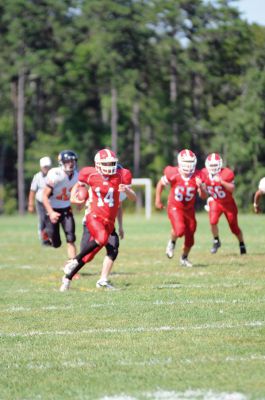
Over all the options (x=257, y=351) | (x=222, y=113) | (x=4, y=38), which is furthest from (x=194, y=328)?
(x=4, y=38)

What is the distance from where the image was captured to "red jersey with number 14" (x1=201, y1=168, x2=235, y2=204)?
1681cm

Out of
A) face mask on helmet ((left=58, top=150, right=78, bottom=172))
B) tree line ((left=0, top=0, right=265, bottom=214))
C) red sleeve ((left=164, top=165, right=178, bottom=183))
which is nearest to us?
face mask on helmet ((left=58, top=150, right=78, bottom=172))

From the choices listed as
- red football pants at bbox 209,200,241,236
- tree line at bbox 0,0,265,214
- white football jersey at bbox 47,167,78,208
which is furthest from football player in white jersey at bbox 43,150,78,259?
tree line at bbox 0,0,265,214

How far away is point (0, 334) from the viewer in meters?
8.60

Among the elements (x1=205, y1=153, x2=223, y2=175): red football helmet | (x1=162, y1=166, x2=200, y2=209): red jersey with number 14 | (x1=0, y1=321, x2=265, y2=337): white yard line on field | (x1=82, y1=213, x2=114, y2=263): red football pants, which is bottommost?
(x1=0, y1=321, x2=265, y2=337): white yard line on field

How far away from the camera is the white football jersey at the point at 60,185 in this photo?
46.5 ft

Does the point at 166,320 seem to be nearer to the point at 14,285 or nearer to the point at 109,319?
the point at 109,319

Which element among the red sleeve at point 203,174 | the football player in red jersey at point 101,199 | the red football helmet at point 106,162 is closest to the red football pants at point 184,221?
the red sleeve at point 203,174

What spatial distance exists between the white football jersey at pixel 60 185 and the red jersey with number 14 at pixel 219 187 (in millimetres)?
2977

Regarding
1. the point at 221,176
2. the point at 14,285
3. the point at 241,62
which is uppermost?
the point at 241,62

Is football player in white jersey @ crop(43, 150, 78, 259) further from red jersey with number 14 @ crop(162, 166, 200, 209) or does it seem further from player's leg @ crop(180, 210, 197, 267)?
player's leg @ crop(180, 210, 197, 267)

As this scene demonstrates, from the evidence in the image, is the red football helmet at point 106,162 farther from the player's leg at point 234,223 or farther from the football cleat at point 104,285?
the player's leg at point 234,223

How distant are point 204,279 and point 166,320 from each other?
12.7ft

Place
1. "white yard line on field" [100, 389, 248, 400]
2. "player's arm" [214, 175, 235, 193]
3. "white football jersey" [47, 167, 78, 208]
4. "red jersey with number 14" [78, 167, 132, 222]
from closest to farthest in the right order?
"white yard line on field" [100, 389, 248, 400], "red jersey with number 14" [78, 167, 132, 222], "white football jersey" [47, 167, 78, 208], "player's arm" [214, 175, 235, 193]
